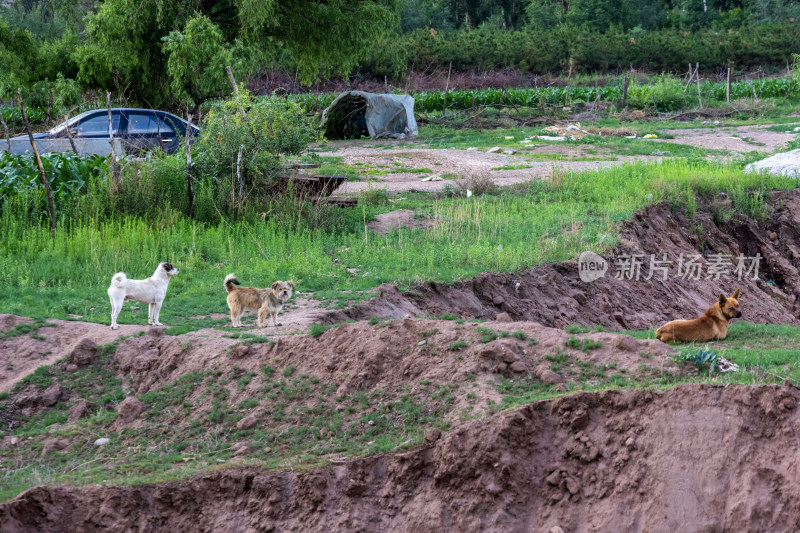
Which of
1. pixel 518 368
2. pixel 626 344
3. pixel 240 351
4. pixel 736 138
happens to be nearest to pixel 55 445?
pixel 240 351

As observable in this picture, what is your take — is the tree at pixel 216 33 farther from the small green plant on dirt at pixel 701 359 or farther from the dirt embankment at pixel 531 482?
the small green plant on dirt at pixel 701 359

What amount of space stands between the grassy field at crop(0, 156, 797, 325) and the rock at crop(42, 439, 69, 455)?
2.33 metres

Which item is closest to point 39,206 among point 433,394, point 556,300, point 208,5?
point 556,300

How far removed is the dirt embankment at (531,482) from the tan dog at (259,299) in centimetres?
264

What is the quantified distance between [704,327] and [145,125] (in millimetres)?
13553

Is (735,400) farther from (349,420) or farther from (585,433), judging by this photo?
(349,420)

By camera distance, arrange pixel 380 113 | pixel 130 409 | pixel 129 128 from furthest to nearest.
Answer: pixel 380 113 < pixel 129 128 < pixel 130 409

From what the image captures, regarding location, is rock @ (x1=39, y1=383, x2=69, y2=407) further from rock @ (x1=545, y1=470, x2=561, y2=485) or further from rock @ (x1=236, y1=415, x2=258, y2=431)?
rock @ (x1=545, y1=470, x2=561, y2=485)

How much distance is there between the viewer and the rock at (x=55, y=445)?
20.4 ft

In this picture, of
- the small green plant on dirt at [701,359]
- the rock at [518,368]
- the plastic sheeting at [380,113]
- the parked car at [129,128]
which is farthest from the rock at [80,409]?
the plastic sheeting at [380,113]

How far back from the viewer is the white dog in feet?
Answer: 25.8

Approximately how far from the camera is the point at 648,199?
14195 mm

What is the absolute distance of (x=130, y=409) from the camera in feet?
21.6

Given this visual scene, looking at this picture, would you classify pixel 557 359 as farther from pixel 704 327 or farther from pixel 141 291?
pixel 141 291
